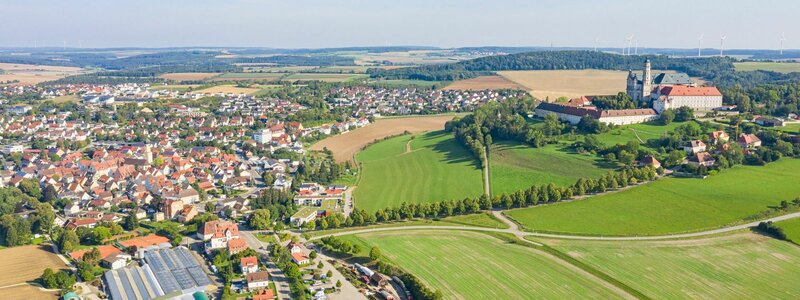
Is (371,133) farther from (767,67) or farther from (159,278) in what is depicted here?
(767,67)

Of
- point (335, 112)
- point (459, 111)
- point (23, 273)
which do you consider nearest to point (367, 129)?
point (335, 112)

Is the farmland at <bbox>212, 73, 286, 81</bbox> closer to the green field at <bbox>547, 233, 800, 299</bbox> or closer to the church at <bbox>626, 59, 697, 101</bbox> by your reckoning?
the church at <bbox>626, 59, 697, 101</bbox>

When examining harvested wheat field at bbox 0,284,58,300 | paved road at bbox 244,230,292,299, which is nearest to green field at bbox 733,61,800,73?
paved road at bbox 244,230,292,299

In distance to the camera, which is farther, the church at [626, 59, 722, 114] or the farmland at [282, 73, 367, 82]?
the farmland at [282, 73, 367, 82]

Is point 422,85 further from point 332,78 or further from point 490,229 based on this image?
point 490,229

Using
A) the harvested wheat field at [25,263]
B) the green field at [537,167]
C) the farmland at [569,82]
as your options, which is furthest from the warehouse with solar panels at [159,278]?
the farmland at [569,82]

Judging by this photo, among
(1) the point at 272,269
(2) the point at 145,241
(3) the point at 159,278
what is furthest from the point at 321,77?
(3) the point at 159,278
